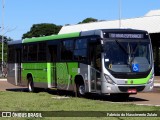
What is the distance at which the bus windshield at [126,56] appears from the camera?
1906 centimetres

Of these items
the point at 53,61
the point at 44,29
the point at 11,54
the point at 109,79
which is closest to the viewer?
the point at 109,79

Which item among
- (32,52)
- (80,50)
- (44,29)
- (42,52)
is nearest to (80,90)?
(80,50)

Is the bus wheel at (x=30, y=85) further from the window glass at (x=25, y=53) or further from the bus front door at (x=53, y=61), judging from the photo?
the bus front door at (x=53, y=61)

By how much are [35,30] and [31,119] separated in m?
111

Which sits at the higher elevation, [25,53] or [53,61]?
[25,53]

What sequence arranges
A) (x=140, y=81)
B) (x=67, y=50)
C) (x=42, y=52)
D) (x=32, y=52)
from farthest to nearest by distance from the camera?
1. (x=32, y=52)
2. (x=42, y=52)
3. (x=67, y=50)
4. (x=140, y=81)

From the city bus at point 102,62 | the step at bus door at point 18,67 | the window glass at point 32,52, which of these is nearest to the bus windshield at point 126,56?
the city bus at point 102,62

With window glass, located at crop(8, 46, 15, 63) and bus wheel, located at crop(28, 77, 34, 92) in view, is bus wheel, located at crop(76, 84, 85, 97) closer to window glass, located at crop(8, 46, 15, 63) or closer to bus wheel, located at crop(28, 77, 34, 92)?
bus wheel, located at crop(28, 77, 34, 92)

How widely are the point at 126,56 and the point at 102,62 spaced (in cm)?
101

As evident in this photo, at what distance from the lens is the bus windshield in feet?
62.5

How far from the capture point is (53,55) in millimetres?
23812

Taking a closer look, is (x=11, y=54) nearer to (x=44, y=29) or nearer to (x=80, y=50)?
(x=80, y=50)

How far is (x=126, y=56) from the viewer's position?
19156 mm

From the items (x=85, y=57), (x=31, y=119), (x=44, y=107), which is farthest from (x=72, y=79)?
(x=31, y=119)
